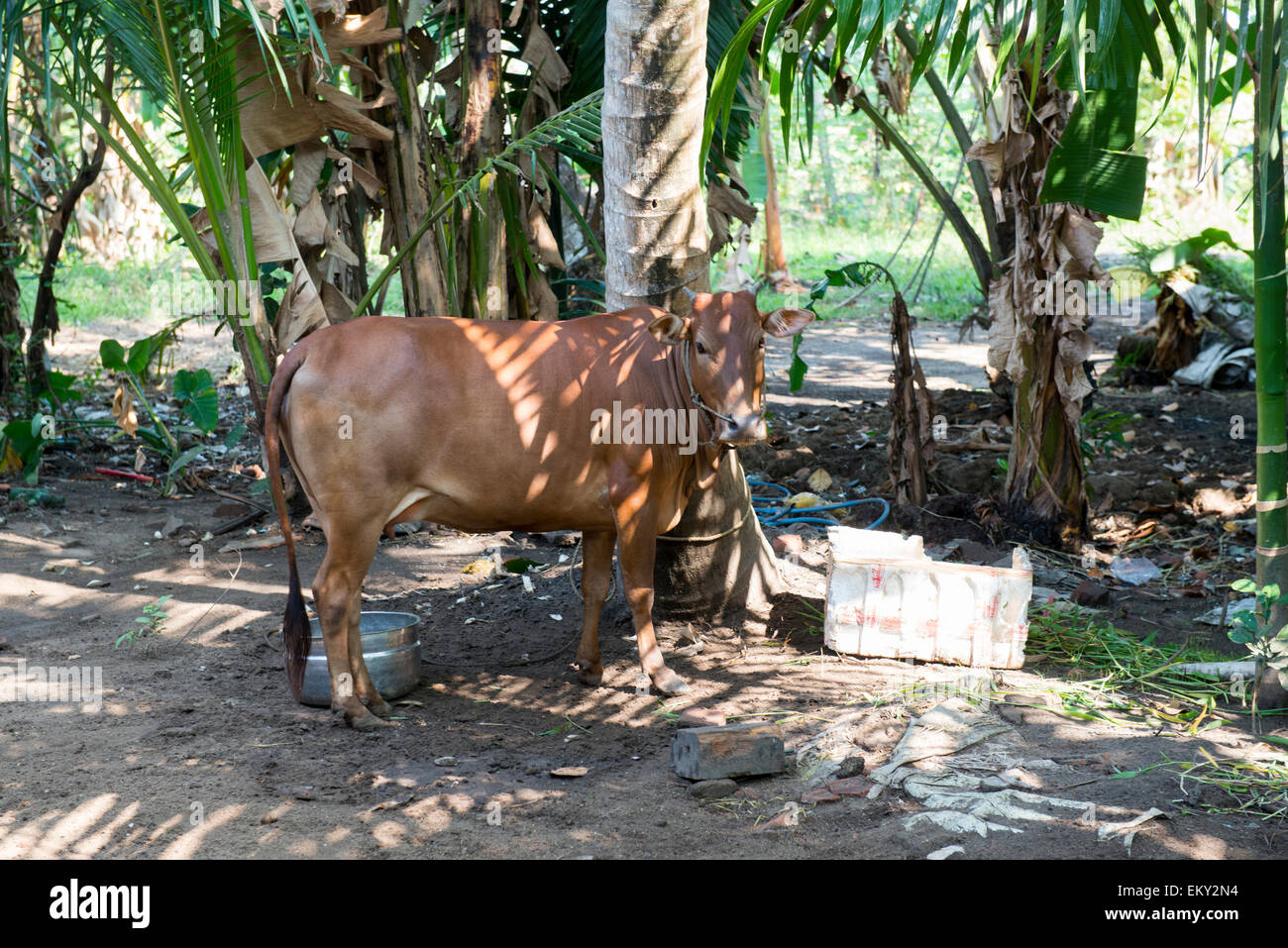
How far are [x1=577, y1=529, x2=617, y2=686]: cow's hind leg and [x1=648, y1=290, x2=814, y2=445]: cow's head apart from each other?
760 millimetres

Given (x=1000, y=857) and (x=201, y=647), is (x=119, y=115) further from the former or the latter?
(x=1000, y=857)

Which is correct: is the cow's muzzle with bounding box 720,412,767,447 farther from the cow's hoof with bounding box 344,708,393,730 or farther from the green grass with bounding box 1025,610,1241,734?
the cow's hoof with bounding box 344,708,393,730

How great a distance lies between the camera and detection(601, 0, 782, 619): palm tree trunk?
15.8 feet

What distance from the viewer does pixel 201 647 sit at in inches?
209

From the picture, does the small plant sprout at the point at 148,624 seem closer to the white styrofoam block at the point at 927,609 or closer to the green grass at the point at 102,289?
the white styrofoam block at the point at 927,609

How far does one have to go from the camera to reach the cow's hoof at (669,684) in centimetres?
468

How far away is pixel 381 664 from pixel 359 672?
0.16 meters

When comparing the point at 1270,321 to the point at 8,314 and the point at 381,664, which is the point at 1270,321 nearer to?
the point at 381,664

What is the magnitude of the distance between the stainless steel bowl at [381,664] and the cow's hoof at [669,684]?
3.35 ft

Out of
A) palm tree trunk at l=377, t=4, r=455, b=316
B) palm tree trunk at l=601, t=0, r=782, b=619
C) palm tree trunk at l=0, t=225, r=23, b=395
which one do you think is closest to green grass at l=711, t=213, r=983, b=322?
palm tree trunk at l=377, t=4, r=455, b=316

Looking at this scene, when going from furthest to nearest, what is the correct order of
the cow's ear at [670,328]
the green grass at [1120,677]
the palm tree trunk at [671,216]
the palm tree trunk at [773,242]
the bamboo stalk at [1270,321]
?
the palm tree trunk at [773,242]
the palm tree trunk at [671,216]
the cow's ear at [670,328]
the green grass at [1120,677]
the bamboo stalk at [1270,321]

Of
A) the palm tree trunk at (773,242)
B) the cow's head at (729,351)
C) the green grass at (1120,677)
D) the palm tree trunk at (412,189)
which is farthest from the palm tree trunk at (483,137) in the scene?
the palm tree trunk at (773,242)
